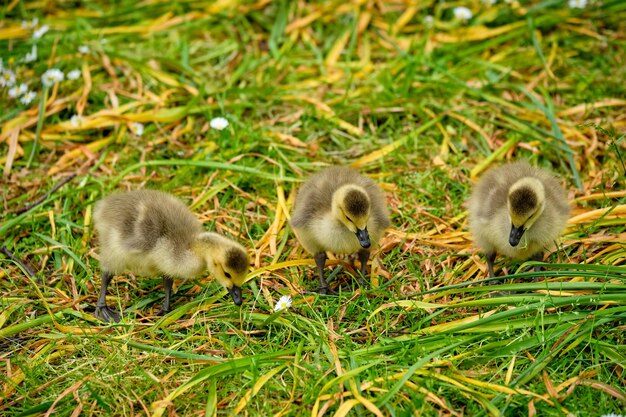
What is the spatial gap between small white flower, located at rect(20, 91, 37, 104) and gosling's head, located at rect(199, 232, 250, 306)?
7.44 feet

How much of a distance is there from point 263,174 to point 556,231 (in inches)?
71.1

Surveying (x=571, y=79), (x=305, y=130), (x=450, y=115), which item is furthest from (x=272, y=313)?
(x=571, y=79)

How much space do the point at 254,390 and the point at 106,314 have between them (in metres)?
1.09

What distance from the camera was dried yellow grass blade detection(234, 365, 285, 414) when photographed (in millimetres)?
3080

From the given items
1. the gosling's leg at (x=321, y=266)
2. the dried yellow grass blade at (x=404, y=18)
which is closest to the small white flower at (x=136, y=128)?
the gosling's leg at (x=321, y=266)

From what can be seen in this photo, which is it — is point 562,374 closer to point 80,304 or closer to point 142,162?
point 80,304

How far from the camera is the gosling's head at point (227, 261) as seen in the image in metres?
3.49

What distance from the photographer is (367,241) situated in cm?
358

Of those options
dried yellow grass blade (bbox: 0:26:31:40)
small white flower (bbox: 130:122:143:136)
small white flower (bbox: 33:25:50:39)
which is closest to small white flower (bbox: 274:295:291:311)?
small white flower (bbox: 130:122:143:136)

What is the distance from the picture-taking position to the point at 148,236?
3650 millimetres

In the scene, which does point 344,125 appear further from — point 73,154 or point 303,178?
point 73,154

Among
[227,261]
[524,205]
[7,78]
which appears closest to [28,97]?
[7,78]

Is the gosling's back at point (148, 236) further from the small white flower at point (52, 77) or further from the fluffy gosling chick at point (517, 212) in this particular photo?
the small white flower at point (52, 77)

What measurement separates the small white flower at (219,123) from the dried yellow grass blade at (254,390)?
6.82 feet
